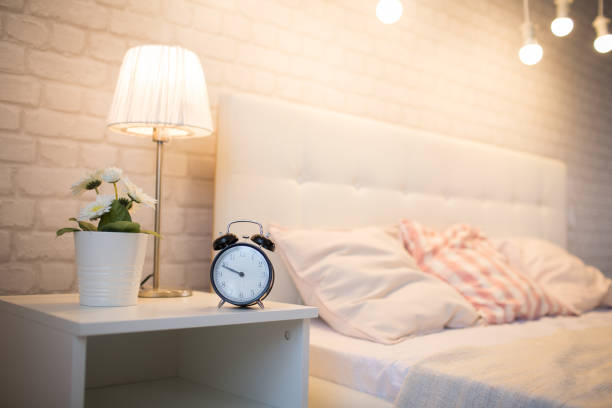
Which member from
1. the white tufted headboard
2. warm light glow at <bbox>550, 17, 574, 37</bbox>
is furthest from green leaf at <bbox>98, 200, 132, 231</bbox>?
warm light glow at <bbox>550, 17, 574, 37</bbox>

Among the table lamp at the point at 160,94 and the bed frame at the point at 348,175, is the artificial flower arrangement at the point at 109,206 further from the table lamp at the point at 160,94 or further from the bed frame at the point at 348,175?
the bed frame at the point at 348,175

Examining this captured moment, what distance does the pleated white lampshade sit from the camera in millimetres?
1393

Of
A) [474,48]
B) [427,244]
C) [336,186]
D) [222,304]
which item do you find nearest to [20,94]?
[222,304]

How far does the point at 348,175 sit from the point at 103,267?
1081 millimetres

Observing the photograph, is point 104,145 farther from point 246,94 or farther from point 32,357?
point 32,357

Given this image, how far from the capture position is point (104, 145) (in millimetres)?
1663

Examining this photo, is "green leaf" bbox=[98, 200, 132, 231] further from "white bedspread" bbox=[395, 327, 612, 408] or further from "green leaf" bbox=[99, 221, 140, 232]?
"white bedspread" bbox=[395, 327, 612, 408]

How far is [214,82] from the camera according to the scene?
1.89 metres

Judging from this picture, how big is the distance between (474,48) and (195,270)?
1.90 metres

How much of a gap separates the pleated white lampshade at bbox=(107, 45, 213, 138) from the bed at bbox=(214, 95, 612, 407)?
1.03 ft

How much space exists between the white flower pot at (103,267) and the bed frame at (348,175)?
23.0 inches

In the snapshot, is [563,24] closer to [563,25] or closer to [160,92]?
[563,25]

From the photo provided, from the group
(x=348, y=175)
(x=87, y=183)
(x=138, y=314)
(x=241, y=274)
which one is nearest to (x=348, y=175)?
(x=348, y=175)

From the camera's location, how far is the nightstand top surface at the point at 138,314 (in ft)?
3.04
